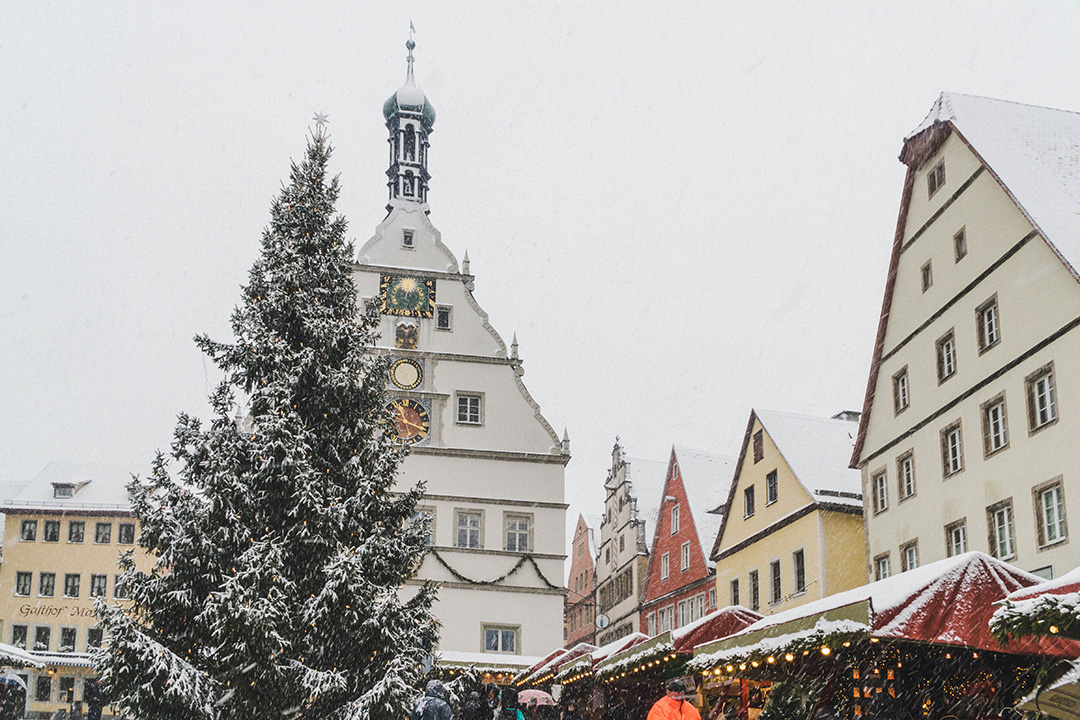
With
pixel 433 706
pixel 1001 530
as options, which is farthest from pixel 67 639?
pixel 433 706

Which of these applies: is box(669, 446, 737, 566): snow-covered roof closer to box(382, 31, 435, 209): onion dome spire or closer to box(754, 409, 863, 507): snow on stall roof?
box(754, 409, 863, 507): snow on stall roof

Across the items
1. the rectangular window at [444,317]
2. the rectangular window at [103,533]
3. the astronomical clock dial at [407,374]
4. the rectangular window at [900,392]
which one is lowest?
the rectangular window at [900,392]

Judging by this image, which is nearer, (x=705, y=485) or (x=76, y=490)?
(x=705, y=485)

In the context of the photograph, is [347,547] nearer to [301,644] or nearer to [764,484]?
[301,644]

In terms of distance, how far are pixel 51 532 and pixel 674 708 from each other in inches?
1880

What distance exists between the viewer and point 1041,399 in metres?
18.7

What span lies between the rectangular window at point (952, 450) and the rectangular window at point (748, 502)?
10.5 metres

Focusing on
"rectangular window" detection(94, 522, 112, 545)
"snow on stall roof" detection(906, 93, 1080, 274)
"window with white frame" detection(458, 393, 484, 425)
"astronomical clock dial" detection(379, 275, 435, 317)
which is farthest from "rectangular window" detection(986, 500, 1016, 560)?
"rectangular window" detection(94, 522, 112, 545)

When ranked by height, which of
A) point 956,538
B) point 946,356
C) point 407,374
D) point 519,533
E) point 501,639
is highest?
point 407,374

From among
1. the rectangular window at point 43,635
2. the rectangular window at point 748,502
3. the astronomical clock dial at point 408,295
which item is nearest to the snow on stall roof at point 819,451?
the rectangular window at point 748,502

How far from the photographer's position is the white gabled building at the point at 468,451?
115ft

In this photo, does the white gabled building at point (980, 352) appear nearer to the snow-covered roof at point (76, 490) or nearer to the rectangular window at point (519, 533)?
the rectangular window at point (519, 533)

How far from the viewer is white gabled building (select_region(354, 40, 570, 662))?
Answer: 35125 millimetres

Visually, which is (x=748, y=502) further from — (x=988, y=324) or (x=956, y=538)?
(x=988, y=324)
